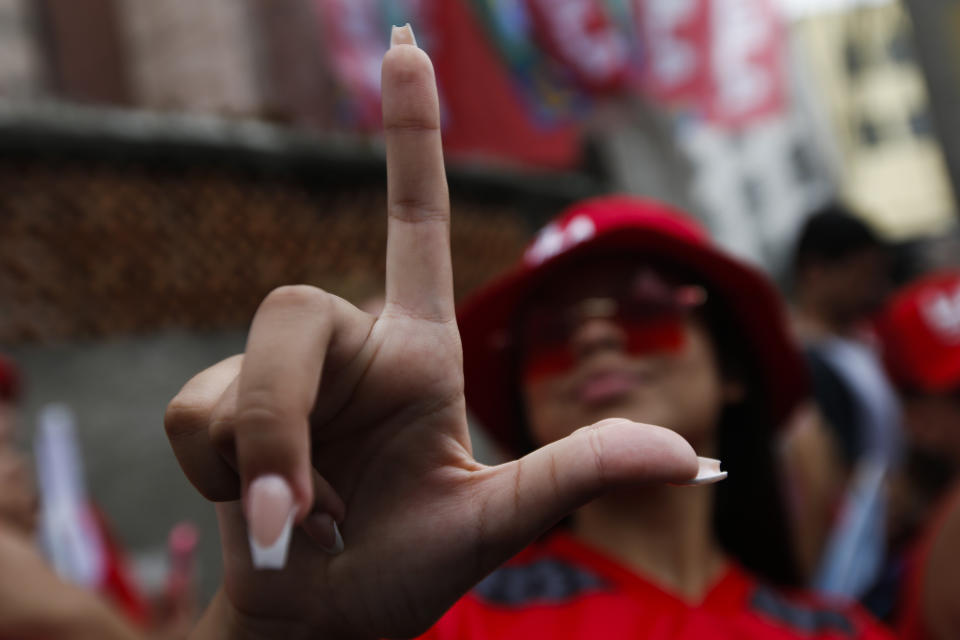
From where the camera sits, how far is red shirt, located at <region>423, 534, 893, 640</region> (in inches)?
46.6

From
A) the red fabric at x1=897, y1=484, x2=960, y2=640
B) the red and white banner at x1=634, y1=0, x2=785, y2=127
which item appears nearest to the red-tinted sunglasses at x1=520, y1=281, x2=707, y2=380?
the red fabric at x1=897, y1=484, x2=960, y2=640

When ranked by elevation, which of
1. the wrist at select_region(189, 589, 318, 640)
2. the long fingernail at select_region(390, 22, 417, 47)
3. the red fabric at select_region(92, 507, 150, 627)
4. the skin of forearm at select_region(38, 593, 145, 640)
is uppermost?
the long fingernail at select_region(390, 22, 417, 47)

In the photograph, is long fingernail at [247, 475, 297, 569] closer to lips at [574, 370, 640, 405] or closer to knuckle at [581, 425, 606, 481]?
knuckle at [581, 425, 606, 481]

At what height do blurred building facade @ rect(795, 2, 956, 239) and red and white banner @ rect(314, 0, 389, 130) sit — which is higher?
red and white banner @ rect(314, 0, 389, 130)

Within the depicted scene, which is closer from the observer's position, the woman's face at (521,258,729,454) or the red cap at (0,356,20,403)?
the woman's face at (521,258,729,454)

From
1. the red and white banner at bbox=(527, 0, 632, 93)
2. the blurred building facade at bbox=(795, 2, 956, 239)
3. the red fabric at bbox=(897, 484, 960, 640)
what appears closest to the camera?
the red fabric at bbox=(897, 484, 960, 640)

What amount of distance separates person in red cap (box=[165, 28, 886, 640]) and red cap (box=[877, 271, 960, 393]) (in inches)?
50.0

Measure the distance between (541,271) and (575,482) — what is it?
0.65 meters

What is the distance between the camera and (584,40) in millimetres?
4746

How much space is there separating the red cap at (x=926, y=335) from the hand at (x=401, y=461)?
1.90 meters

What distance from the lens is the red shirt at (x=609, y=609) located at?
1.18 m

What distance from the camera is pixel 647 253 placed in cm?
131

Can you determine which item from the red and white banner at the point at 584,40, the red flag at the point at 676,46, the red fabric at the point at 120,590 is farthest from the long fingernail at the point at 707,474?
the red flag at the point at 676,46

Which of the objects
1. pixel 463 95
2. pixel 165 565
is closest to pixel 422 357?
pixel 165 565
